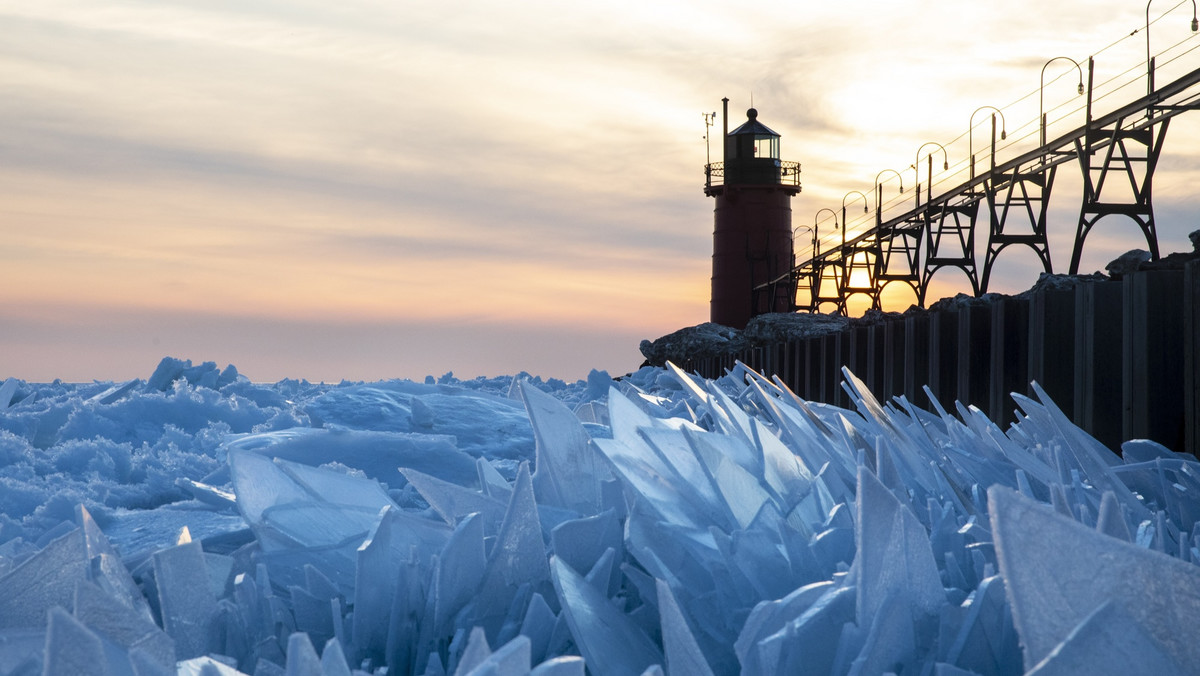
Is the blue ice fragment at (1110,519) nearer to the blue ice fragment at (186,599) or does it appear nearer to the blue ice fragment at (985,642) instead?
the blue ice fragment at (985,642)

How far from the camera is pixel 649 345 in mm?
20031

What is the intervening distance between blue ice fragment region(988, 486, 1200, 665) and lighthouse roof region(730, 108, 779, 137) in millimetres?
32040

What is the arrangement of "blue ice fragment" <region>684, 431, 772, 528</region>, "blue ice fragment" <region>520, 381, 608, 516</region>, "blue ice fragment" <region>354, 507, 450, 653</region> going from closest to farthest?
"blue ice fragment" <region>354, 507, 450, 653</region> → "blue ice fragment" <region>684, 431, 772, 528</region> → "blue ice fragment" <region>520, 381, 608, 516</region>

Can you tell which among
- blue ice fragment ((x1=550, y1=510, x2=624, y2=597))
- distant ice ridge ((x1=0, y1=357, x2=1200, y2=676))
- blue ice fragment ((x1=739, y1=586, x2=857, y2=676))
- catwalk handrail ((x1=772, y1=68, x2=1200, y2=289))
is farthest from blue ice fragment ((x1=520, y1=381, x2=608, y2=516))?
catwalk handrail ((x1=772, y1=68, x2=1200, y2=289))

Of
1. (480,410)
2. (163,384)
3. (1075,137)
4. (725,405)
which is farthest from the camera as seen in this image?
(1075,137)

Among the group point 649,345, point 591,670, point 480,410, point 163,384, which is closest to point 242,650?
point 591,670

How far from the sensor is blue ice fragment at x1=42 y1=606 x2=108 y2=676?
481 millimetres

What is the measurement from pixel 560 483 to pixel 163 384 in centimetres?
323

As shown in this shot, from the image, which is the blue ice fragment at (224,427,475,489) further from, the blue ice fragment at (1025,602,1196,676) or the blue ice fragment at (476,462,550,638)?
the blue ice fragment at (1025,602,1196,676)

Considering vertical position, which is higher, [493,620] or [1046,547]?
[1046,547]

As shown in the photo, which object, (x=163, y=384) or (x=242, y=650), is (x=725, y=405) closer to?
(x=242, y=650)

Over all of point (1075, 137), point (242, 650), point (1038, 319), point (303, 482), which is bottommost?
point (242, 650)

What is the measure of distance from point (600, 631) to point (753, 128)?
106ft

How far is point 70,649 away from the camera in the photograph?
0.49 meters
